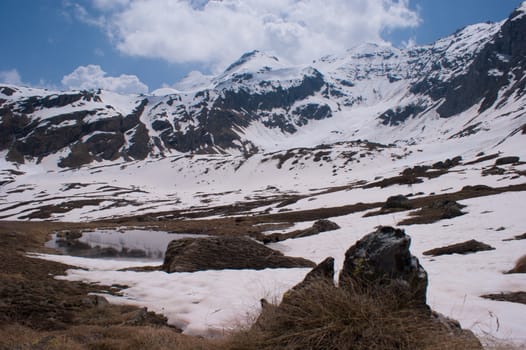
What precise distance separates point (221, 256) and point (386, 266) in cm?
1016

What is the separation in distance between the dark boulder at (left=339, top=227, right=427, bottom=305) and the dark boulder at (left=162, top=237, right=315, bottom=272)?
29.0 ft

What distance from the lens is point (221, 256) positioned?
15.0m

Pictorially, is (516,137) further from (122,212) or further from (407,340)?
(407,340)

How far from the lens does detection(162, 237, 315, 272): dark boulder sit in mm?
14281

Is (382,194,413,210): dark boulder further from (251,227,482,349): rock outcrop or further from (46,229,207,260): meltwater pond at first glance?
(251,227,482,349): rock outcrop

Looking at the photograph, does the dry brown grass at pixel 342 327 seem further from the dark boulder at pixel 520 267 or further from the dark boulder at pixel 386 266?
the dark boulder at pixel 520 267

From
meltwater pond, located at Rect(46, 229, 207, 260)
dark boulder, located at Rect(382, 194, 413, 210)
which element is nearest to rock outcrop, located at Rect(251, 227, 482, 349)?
meltwater pond, located at Rect(46, 229, 207, 260)

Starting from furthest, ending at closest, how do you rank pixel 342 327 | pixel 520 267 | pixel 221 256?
pixel 221 256
pixel 520 267
pixel 342 327

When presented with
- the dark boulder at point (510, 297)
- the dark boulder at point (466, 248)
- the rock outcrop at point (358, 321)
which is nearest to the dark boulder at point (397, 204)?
the dark boulder at point (466, 248)

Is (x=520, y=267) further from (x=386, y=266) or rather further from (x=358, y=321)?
(x=358, y=321)

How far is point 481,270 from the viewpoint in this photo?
12.0 m

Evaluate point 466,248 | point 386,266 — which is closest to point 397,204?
point 466,248

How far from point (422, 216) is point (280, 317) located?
29.3 metres

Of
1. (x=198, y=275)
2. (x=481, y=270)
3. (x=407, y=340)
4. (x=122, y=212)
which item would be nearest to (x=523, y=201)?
(x=481, y=270)
